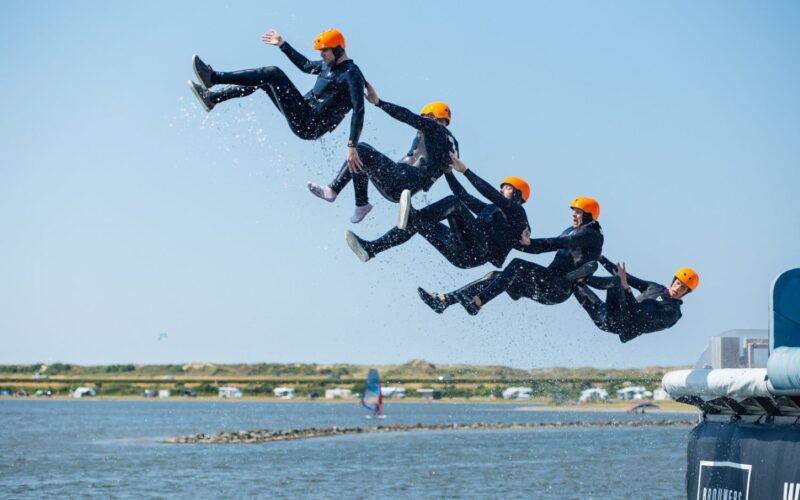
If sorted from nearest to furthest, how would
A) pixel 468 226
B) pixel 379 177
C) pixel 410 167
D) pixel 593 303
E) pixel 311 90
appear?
pixel 311 90 < pixel 379 177 < pixel 410 167 < pixel 468 226 < pixel 593 303

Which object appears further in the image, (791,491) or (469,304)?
(469,304)

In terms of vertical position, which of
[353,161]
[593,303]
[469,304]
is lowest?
[469,304]

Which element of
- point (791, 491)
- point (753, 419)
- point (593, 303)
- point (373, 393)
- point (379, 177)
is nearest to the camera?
point (791, 491)

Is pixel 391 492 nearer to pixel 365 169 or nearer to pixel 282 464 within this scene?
pixel 282 464

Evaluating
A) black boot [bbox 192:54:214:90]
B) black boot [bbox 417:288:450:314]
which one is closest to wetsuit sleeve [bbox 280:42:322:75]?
black boot [bbox 192:54:214:90]

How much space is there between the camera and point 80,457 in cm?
8631

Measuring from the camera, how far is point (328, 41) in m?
17.6

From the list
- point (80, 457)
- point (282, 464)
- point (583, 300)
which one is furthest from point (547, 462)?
point (583, 300)

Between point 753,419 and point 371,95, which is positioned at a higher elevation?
point 371,95

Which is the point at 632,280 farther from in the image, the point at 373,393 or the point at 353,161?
the point at 373,393

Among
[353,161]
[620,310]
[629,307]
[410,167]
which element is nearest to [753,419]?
[620,310]

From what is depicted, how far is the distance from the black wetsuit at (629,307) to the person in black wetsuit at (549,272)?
1.08ft

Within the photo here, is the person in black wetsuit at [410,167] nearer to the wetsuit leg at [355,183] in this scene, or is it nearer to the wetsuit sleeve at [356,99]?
the wetsuit leg at [355,183]

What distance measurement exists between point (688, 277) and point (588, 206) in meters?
2.26
